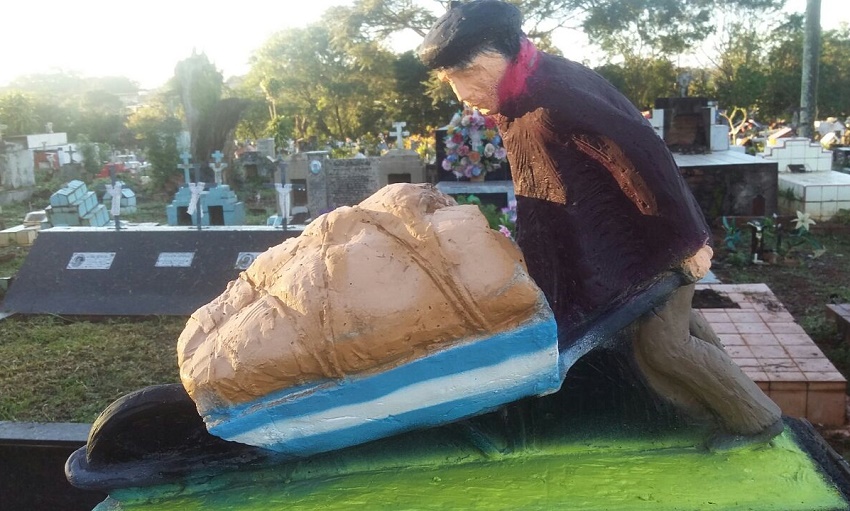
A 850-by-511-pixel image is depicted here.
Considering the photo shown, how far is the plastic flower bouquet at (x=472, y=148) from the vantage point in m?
7.48

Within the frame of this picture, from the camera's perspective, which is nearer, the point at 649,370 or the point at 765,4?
the point at 649,370

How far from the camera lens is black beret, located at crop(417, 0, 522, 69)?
5.23 feet

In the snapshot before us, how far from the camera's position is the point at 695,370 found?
1810 millimetres

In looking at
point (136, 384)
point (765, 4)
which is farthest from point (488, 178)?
point (765, 4)

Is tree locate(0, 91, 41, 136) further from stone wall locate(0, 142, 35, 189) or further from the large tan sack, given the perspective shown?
the large tan sack

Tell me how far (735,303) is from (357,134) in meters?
26.0

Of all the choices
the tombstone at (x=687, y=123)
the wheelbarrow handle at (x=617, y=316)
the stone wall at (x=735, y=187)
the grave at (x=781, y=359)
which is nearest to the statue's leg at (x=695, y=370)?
the wheelbarrow handle at (x=617, y=316)

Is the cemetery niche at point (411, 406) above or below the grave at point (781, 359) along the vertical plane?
above

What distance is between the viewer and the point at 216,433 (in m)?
1.67

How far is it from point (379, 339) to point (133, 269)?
4.96 meters

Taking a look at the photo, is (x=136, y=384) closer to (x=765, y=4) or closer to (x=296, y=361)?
(x=296, y=361)

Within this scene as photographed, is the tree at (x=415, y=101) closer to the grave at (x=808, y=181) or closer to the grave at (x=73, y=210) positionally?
the grave at (x=808, y=181)

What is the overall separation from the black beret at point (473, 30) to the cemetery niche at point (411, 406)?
0.37m

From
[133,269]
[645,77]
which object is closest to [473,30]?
[133,269]
